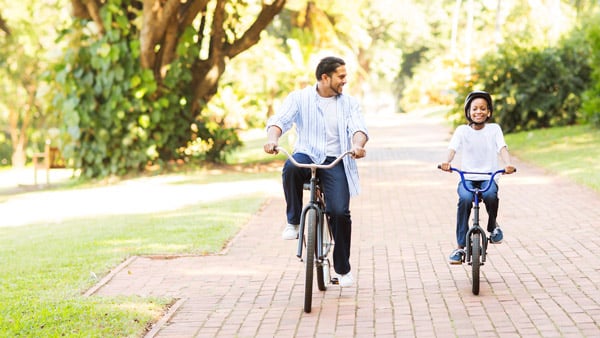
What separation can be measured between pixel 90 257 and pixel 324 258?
349 cm

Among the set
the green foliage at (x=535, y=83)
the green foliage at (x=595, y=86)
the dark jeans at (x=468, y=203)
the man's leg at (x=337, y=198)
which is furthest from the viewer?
the green foliage at (x=535, y=83)

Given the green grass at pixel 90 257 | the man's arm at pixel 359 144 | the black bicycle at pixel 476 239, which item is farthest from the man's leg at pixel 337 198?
the green grass at pixel 90 257

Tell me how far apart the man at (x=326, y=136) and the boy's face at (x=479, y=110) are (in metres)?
1.01

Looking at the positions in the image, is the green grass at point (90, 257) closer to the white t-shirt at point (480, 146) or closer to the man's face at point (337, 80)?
the man's face at point (337, 80)

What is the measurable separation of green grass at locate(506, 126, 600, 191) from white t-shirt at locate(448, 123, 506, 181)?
24.9 ft

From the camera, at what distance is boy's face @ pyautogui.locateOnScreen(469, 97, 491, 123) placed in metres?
7.88

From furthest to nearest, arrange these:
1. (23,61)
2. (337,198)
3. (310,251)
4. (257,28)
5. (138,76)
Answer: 1. (23,61)
2. (257,28)
3. (138,76)
4. (337,198)
5. (310,251)

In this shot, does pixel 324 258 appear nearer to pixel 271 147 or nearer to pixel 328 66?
pixel 271 147

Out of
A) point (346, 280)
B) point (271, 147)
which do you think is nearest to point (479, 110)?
point (346, 280)

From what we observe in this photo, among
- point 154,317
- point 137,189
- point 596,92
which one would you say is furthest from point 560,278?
point 596,92

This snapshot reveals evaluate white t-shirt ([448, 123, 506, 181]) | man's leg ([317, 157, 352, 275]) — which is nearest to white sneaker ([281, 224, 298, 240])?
man's leg ([317, 157, 352, 275])

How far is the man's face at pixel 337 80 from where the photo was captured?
7.39 metres

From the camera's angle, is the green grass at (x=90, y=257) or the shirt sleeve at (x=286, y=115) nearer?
the green grass at (x=90, y=257)

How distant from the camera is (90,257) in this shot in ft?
33.2
